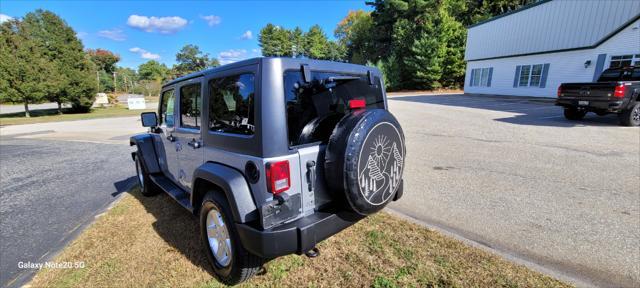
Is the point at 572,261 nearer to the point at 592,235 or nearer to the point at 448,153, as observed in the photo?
the point at 592,235

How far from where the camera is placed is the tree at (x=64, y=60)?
66.8ft

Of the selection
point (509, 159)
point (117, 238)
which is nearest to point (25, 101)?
point (117, 238)

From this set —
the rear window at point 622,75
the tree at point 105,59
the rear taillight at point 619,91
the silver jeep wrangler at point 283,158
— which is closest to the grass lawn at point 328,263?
the silver jeep wrangler at point 283,158

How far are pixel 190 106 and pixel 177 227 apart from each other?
1.57m

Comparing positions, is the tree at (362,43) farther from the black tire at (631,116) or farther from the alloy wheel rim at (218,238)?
the alloy wheel rim at (218,238)

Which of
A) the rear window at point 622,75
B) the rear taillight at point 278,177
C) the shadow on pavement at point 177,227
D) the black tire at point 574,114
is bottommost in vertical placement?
the shadow on pavement at point 177,227

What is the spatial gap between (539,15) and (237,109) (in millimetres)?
24747

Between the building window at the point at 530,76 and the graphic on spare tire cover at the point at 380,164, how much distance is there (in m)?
22.3

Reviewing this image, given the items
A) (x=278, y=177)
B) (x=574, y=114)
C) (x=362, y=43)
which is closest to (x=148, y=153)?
(x=278, y=177)

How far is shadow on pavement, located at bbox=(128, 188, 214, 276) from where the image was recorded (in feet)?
9.68

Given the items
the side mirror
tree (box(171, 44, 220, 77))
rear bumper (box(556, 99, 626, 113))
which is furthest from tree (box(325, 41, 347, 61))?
the side mirror

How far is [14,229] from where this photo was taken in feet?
12.3

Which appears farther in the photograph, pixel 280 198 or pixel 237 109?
pixel 237 109

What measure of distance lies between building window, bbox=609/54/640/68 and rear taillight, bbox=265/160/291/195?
813 inches
